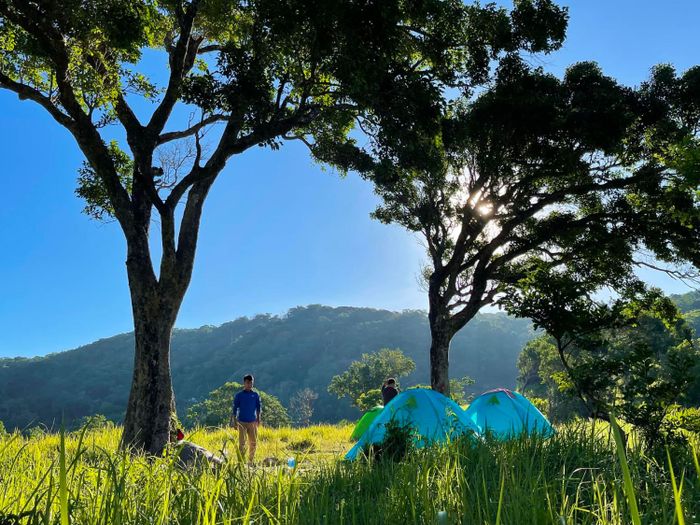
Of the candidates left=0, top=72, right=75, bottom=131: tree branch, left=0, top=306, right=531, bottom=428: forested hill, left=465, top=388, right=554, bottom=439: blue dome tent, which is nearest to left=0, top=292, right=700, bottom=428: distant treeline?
left=0, top=306, right=531, bottom=428: forested hill

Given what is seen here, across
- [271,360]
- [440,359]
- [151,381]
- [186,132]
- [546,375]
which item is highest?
[186,132]

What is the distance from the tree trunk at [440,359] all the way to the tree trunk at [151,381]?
8265mm

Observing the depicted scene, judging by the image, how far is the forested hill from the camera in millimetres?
113750

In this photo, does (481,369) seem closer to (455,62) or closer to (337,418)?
(337,418)

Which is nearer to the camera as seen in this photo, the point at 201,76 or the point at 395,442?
the point at 395,442

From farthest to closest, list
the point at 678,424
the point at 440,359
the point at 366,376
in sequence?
the point at 366,376
the point at 440,359
the point at 678,424

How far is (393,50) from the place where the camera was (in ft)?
31.7

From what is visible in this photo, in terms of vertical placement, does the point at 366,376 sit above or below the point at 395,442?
below

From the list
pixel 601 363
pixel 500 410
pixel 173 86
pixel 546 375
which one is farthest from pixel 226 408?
pixel 601 363

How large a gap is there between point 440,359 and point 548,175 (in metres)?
6.32

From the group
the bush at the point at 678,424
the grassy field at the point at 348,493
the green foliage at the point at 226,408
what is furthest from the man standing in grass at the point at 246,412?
the green foliage at the point at 226,408

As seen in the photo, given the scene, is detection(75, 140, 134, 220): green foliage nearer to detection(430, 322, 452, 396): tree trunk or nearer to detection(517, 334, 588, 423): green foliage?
detection(430, 322, 452, 396): tree trunk

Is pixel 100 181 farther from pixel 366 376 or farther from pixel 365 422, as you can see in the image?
pixel 366 376

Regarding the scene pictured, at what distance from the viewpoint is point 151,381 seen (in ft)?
33.3
